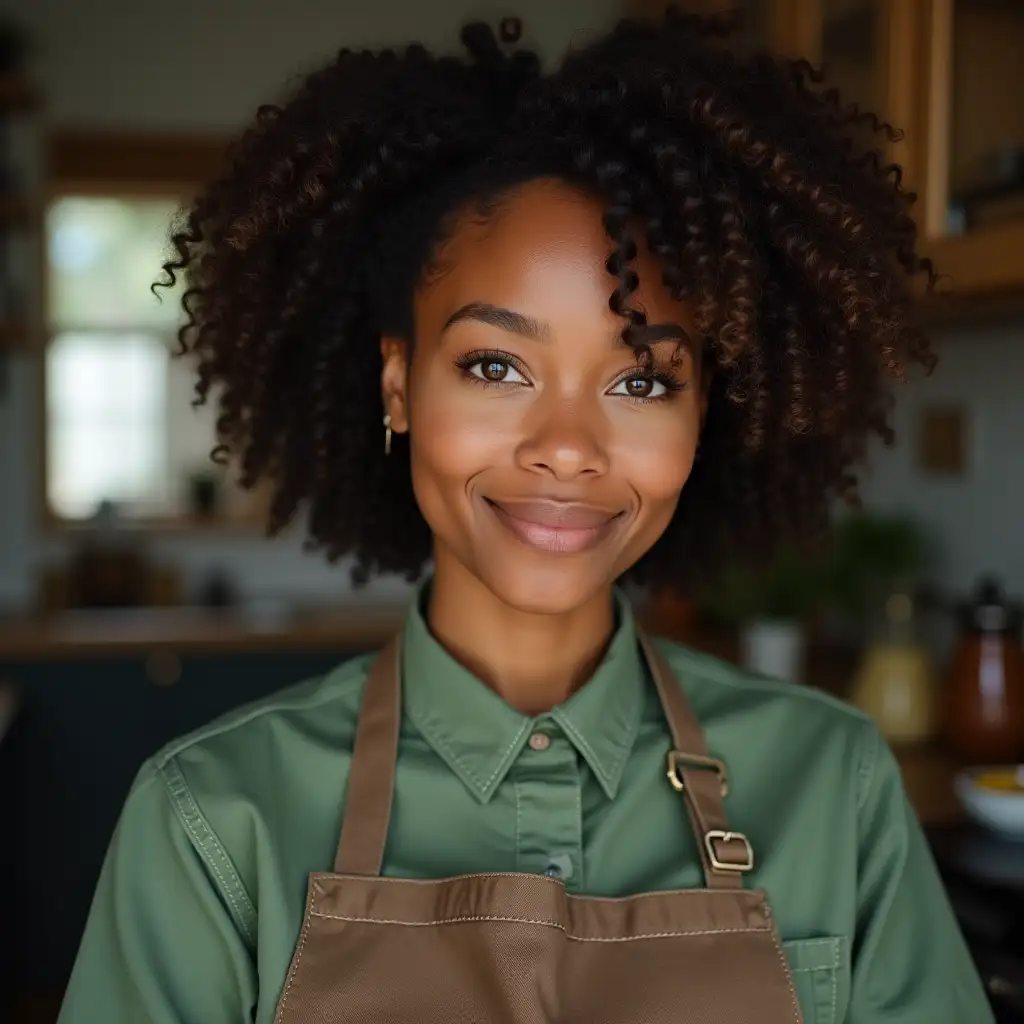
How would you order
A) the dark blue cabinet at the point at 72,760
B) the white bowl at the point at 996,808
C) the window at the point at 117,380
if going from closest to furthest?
the white bowl at the point at 996,808, the dark blue cabinet at the point at 72,760, the window at the point at 117,380

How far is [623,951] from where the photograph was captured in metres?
0.95

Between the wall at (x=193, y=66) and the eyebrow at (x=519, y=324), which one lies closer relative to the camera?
the eyebrow at (x=519, y=324)

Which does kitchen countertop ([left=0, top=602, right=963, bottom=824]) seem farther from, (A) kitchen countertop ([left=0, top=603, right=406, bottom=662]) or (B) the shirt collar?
(B) the shirt collar

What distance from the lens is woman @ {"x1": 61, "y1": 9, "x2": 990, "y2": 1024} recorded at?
93 centimetres

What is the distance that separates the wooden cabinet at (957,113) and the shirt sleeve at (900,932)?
0.72m

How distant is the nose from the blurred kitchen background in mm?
488

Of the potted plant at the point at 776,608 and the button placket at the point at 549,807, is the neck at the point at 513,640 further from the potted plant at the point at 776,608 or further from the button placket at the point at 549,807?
the potted plant at the point at 776,608

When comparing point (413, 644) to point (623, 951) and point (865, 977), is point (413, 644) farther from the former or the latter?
point (865, 977)

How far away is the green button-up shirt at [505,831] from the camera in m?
0.93

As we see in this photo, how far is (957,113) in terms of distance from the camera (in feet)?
5.80

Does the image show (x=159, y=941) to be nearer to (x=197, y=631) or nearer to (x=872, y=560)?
(x=872, y=560)

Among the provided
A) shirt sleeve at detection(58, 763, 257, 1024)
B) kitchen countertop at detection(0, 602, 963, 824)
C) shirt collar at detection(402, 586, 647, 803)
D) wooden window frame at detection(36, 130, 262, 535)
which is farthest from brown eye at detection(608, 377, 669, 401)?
wooden window frame at detection(36, 130, 262, 535)

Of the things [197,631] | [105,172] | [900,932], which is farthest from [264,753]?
[105,172]

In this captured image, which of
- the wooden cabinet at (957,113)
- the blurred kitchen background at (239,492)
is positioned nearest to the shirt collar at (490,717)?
the blurred kitchen background at (239,492)
